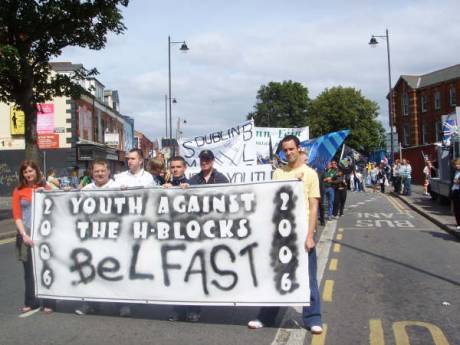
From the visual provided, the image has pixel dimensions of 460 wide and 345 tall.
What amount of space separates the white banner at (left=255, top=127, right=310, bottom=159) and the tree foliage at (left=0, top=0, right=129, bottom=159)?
5.51 m

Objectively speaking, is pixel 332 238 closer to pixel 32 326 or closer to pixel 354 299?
pixel 354 299

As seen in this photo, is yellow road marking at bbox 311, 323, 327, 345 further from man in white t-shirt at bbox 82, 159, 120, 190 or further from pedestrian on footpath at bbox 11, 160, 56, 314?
pedestrian on footpath at bbox 11, 160, 56, 314

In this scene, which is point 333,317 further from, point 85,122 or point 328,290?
point 85,122

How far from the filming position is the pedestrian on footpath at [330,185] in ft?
51.3

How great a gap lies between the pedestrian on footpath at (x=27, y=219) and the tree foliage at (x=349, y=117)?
205ft

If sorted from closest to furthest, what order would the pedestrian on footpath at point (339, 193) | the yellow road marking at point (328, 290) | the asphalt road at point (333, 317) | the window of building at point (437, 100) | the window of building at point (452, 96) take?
the asphalt road at point (333, 317)
the yellow road marking at point (328, 290)
the pedestrian on footpath at point (339, 193)
the window of building at point (452, 96)
the window of building at point (437, 100)

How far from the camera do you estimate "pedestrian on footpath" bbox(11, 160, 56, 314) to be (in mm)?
6250

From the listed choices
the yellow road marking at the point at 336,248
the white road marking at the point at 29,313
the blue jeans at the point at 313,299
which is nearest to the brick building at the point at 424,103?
the yellow road marking at the point at 336,248

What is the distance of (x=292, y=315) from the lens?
597 cm

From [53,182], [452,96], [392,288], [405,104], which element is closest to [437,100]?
[452,96]

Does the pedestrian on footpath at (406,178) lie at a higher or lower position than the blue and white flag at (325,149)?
lower

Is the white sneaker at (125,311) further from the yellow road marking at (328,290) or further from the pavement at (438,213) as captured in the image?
the pavement at (438,213)

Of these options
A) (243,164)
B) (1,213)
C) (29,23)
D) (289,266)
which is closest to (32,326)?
(289,266)

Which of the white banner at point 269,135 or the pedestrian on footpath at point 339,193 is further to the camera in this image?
the white banner at point 269,135
